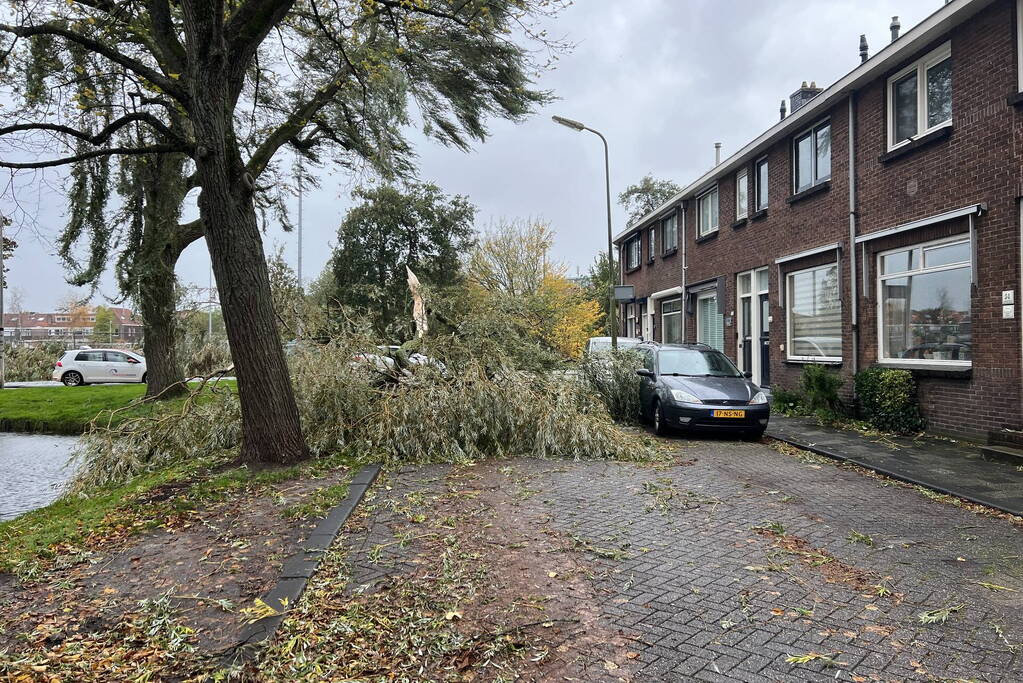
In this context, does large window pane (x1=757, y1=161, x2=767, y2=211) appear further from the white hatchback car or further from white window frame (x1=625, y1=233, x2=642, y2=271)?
the white hatchback car

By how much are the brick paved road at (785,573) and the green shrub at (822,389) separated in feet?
15.4

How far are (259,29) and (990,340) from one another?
9859 mm

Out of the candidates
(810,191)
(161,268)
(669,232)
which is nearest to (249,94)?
(161,268)

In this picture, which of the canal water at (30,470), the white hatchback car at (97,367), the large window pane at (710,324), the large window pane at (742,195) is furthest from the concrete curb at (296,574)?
the white hatchback car at (97,367)

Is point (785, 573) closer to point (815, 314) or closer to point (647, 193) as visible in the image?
point (815, 314)

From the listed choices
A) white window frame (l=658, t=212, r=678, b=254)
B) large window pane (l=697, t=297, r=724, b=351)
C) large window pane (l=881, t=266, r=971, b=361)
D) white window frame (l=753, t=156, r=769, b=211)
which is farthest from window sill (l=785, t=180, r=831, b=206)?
white window frame (l=658, t=212, r=678, b=254)

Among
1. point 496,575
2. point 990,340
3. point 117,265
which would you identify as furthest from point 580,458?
point 117,265

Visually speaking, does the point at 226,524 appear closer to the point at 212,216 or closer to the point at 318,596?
the point at 318,596

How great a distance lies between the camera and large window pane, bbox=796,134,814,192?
13203 mm

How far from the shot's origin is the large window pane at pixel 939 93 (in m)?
9.37

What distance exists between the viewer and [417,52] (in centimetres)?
1033

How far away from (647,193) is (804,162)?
3413 centimetres

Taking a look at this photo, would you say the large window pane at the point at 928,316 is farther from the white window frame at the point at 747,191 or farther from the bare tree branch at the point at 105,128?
the bare tree branch at the point at 105,128

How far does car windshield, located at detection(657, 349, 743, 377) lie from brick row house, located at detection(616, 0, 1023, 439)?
7.98 ft
